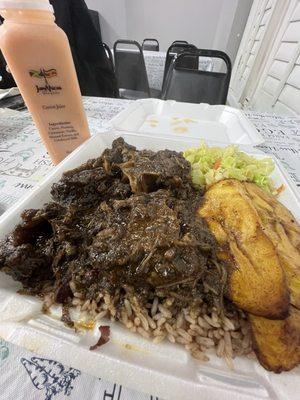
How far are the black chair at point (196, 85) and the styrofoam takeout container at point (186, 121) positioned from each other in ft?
2.77

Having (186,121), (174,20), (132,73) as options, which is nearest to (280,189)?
(186,121)

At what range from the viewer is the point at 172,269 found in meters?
0.79

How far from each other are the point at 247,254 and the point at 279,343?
30cm

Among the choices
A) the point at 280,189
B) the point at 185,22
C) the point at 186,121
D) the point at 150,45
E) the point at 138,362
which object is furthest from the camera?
the point at 150,45

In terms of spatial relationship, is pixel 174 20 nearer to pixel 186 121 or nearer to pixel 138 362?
pixel 186 121

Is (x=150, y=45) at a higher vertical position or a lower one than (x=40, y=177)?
lower

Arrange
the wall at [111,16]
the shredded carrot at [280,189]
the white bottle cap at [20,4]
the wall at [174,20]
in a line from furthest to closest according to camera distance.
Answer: the wall at [111,16], the wall at [174,20], the shredded carrot at [280,189], the white bottle cap at [20,4]

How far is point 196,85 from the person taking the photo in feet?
10.5

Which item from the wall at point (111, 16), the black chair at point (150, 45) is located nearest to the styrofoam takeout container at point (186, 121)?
the black chair at point (150, 45)

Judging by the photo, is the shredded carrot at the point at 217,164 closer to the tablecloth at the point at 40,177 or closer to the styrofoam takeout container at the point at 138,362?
the tablecloth at the point at 40,177

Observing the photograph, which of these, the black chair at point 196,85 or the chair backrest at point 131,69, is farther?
the chair backrest at point 131,69

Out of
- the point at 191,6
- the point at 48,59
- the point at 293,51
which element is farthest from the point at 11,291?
the point at 191,6

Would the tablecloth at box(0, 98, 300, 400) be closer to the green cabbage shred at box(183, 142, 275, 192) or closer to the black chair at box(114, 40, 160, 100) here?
the green cabbage shred at box(183, 142, 275, 192)

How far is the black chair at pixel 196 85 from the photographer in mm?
3127
